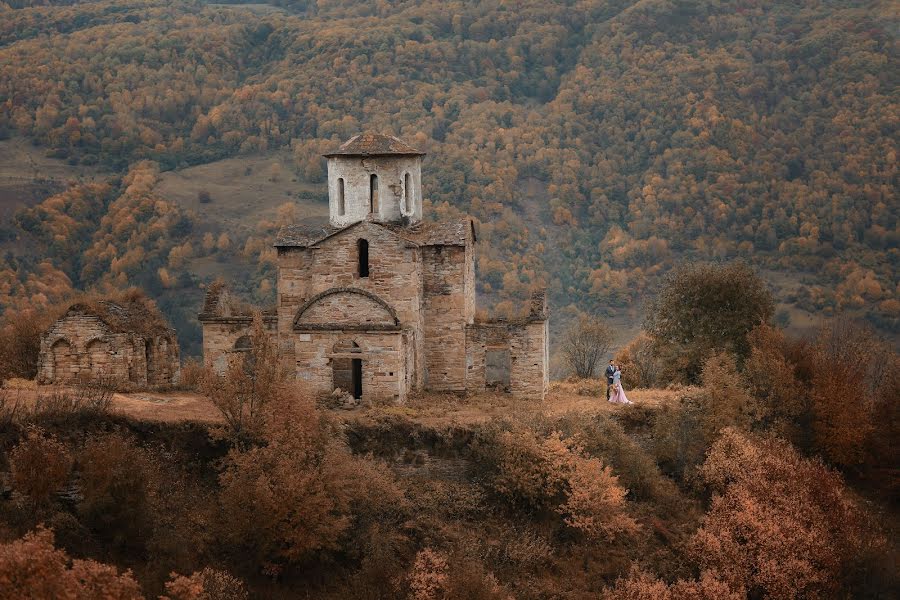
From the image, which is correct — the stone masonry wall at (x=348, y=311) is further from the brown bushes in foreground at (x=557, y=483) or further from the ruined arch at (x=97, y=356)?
the ruined arch at (x=97, y=356)

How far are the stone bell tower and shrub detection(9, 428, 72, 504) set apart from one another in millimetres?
11865

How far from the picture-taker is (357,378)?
31.6m

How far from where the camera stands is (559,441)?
28.6 meters

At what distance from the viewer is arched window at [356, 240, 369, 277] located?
1264 inches

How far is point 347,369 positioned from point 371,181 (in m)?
5.63

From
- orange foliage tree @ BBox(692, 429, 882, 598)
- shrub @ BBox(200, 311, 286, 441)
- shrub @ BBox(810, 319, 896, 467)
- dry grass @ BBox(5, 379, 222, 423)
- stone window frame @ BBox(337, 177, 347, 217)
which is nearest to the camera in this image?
shrub @ BBox(200, 311, 286, 441)

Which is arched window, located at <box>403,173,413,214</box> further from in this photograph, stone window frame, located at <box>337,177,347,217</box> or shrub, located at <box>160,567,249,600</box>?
shrub, located at <box>160,567,249,600</box>

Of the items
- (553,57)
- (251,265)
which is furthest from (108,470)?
(553,57)

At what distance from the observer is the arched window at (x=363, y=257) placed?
105 ft

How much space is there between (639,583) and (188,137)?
63.6 metres

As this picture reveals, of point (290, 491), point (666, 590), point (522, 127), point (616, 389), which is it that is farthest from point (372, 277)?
point (522, 127)

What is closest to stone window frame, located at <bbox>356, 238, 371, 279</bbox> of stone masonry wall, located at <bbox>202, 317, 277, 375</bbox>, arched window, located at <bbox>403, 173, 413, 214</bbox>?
arched window, located at <bbox>403, 173, 413, 214</bbox>

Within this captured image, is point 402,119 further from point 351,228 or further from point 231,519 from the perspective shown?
point 231,519

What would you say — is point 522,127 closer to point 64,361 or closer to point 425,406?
point 425,406
